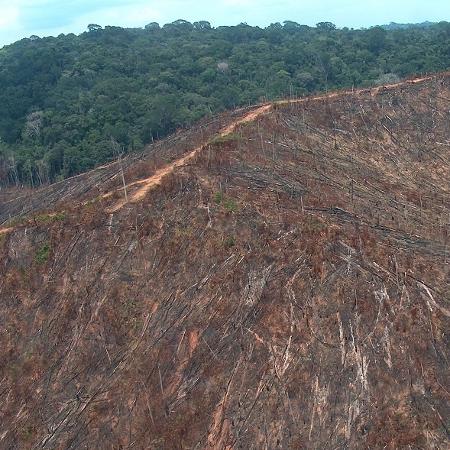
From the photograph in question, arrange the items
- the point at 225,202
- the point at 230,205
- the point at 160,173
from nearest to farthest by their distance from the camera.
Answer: the point at 230,205
the point at 225,202
the point at 160,173

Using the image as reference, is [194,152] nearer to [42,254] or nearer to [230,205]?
[230,205]

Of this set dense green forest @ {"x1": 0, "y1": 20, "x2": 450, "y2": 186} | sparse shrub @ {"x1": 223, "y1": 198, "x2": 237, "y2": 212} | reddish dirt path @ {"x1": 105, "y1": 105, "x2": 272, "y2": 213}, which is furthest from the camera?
dense green forest @ {"x1": 0, "y1": 20, "x2": 450, "y2": 186}

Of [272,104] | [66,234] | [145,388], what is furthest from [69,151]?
[145,388]

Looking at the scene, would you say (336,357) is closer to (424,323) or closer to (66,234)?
(424,323)

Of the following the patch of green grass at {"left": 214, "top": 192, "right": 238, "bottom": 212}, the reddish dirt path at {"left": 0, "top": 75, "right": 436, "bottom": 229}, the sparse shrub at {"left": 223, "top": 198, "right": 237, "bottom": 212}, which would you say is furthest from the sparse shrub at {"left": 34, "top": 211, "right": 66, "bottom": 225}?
the sparse shrub at {"left": 223, "top": 198, "right": 237, "bottom": 212}

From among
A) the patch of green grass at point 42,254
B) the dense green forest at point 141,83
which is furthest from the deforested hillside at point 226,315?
the dense green forest at point 141,83

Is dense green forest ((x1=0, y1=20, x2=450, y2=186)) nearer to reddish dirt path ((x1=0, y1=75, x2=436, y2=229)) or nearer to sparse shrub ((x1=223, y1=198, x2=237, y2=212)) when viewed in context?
reddish dirt path ((x1=0, y1=75, x2=436, y2=229))

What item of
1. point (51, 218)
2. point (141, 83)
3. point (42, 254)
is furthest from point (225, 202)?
point (141, 83)
